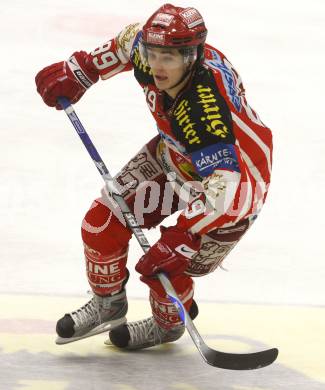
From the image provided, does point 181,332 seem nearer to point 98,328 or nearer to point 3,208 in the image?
point 98,328

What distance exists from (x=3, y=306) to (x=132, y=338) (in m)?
0.56

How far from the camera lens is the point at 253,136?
3.74 m

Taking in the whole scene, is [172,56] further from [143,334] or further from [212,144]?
[143,334]

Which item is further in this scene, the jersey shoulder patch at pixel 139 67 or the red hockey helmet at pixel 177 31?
the jersey shoulder patch at pixel 139 67

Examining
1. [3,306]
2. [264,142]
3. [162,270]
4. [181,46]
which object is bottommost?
[3,306]

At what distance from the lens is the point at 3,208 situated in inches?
205

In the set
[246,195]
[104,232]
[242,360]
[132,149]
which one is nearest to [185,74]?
[246,195]

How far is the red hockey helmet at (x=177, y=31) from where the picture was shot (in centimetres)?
349

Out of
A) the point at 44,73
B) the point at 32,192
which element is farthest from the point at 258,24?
the point at 44,73

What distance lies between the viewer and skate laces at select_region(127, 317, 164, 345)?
4070 millimetres

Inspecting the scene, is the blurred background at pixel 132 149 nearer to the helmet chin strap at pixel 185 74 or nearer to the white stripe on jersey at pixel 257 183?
the white stripe on jersey at pixel 257 183

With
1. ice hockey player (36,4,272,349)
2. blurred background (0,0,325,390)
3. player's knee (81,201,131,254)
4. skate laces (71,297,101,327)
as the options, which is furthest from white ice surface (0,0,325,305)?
player's knee (81,201,131,254)

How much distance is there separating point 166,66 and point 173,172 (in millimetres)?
531

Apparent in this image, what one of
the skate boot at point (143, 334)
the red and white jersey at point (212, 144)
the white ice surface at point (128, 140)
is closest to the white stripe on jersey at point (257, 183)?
the red and white jersey at point (212, 144)
